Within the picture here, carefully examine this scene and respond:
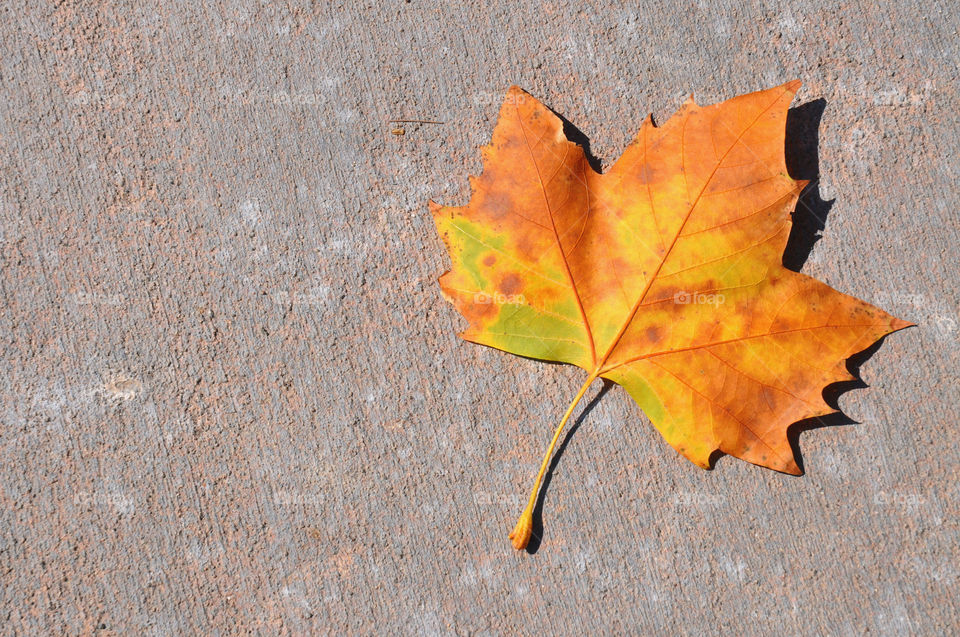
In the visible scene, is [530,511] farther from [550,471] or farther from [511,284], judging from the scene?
[511,284]

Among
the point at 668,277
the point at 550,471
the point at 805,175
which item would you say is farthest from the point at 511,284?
the point at 805,175

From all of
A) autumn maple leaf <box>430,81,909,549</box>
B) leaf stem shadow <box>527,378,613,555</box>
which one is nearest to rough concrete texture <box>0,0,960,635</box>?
leaf stem shadow <box>527,378,613,555</box>

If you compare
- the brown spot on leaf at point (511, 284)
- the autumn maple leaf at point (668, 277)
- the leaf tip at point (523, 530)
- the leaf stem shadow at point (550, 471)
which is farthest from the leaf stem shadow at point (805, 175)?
the leaf tip at point (523, 530)

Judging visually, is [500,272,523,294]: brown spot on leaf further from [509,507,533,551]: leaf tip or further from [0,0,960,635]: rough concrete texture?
[509,507,533,551]: leaf tip

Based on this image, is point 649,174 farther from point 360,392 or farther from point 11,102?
point 11,102

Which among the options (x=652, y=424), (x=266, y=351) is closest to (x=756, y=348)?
(x=652, y=424)
